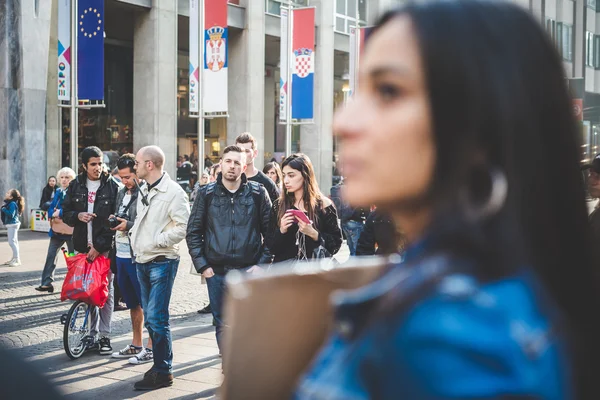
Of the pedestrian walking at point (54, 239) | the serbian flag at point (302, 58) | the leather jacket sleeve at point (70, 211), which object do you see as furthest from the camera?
the serbian flag at point (302, 58)

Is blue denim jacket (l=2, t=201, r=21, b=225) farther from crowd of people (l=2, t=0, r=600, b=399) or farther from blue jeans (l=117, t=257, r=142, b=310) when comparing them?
crowd of people (l=2, t=0, r=600, b=399)

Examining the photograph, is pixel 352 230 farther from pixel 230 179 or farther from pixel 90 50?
pixel 90 50

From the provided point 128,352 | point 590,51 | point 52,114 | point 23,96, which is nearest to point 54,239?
point 128,352

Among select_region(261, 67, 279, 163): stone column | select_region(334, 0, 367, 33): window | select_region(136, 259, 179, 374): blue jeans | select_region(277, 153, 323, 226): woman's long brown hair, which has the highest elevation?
select_region(334, 0, 367, 33): window

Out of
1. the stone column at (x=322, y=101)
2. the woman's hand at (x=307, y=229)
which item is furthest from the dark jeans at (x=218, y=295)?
the stone column at (x=322, y=101)

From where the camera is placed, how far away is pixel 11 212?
14969 mm

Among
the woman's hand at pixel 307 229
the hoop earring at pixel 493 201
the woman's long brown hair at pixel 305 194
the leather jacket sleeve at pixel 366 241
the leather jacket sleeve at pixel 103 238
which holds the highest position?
the hoop earring at pixel 493 201

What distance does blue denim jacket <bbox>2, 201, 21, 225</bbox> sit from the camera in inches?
585

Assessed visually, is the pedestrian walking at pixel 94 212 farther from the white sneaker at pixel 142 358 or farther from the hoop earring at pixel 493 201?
the hoop earring at pixel 493 201

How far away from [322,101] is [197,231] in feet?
102

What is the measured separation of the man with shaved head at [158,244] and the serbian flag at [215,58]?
1467cm

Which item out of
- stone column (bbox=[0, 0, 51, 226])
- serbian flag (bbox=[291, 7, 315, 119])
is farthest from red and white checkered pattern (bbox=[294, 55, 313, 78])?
stone column (bbox=[0, 0, 51, 226])

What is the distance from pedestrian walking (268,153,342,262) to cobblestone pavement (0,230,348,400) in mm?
1411

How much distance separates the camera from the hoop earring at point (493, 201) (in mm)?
1000
